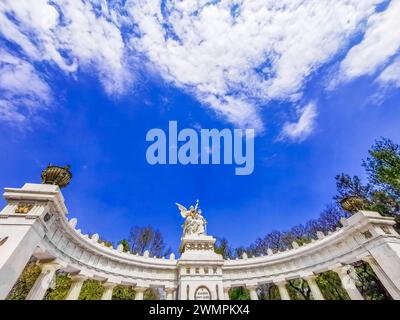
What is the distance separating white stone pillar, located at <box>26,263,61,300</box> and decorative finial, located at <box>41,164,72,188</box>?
5.48 meters

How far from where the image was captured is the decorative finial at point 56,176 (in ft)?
44.9

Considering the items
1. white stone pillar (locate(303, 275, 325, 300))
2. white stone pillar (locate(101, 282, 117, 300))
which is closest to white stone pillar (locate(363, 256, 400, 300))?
white stone pillar (locate(303, 275, 325, 300))

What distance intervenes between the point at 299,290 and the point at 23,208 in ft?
104

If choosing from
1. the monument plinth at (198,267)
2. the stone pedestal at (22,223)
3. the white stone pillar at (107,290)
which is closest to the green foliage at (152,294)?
the white stone pillar at (107,290)

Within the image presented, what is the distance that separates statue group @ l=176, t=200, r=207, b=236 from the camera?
2286cm

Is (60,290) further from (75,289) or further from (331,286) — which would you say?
(331,286)

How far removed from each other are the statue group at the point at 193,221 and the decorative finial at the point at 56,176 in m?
13.0

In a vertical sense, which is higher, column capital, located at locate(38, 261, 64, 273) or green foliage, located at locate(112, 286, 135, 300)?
green foliage, located at locate(112, 286, 135, 300)

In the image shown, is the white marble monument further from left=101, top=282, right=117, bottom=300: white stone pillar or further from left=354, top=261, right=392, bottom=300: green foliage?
left=354, top=261, right=392, bottom=300: green foliage

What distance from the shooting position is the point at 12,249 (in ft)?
32.6
